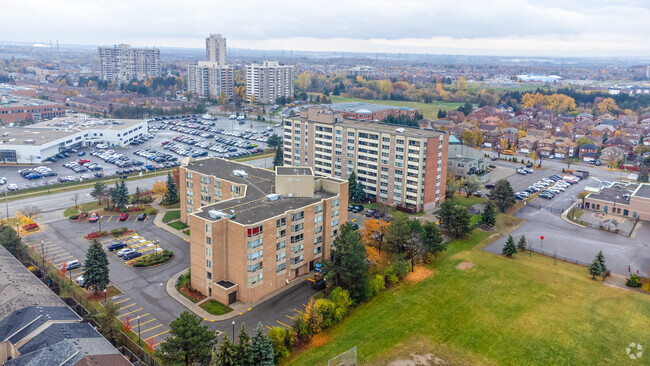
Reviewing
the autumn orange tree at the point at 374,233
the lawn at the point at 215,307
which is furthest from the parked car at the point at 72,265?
the autumn orange tree at the point at 374,233

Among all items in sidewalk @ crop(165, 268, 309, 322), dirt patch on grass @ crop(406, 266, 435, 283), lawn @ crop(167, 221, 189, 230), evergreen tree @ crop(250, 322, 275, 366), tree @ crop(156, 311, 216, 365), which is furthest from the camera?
lawn @ crop(167, 221, 189, 230)

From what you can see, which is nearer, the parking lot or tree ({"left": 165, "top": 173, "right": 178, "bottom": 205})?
tree ({"left": 165, "top": 173, "right": 178, "bottom": 205})

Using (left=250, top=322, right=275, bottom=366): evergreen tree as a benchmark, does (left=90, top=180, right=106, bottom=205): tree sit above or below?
above

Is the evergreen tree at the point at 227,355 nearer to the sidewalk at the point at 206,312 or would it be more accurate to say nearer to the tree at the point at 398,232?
the sidewalk at the point at 206,312

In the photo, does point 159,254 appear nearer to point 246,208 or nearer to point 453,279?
point 246,208

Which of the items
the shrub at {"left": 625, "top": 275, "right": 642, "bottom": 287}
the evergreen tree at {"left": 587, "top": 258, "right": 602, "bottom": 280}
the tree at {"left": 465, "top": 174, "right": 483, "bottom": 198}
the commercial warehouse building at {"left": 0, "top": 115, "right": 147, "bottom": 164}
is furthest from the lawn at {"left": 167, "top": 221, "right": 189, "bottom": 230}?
the shrub at {"left": 625, "top": 275, "right": 642, "bottom": 287}

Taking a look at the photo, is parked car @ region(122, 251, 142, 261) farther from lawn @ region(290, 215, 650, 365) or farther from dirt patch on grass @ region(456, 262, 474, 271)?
dirt patch on grass @ region(456, 262, 474, 271)

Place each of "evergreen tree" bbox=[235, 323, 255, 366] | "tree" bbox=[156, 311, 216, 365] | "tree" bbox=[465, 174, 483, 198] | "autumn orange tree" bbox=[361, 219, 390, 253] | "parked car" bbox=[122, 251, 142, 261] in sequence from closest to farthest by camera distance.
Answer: "evergreen tree" bbox=[235, 323, 255, 366] < "tree" bbox=[156, 311, 216, 365] < "parked car" bbox=[122, 251, 142, 261] < "autumn orange tree" bbox=[361, 219, 390, 253] < "tree" bbox=[465, 174, 483, 198]
